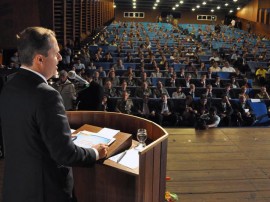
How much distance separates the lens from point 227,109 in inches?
297

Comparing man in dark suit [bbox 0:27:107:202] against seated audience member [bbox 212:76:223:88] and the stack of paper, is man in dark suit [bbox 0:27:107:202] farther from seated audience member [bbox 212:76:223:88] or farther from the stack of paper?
seated audience member [bbox 212:76:223:88]

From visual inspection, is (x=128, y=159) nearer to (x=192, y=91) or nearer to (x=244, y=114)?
(x=244, y=114)

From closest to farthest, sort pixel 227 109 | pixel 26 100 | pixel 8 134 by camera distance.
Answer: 1. pixel 26 100
2. pixel 8 134
3. pixel 227 109

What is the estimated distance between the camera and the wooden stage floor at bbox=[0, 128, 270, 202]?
3.61 metres

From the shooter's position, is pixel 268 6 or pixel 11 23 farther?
pixel 268 6

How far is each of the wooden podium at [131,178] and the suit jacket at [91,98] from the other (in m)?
2.33

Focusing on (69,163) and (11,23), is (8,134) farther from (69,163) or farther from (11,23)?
(11,23)

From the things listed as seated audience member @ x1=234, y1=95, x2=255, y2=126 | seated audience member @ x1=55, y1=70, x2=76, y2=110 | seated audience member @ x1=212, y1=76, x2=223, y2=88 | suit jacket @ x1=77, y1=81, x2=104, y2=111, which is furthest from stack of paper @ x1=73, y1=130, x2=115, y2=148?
seated audience member @ x1=212, y1=76, x2=223, y2=88

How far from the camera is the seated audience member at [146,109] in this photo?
7.19 m

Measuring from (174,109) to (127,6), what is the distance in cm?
3136

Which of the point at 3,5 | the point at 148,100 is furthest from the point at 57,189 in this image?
the point at 3,5

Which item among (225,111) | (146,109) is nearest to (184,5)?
(225,111)

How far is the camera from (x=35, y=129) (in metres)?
1.61

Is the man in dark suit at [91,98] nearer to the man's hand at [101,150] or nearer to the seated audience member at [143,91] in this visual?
the man's hand at [101,150]
